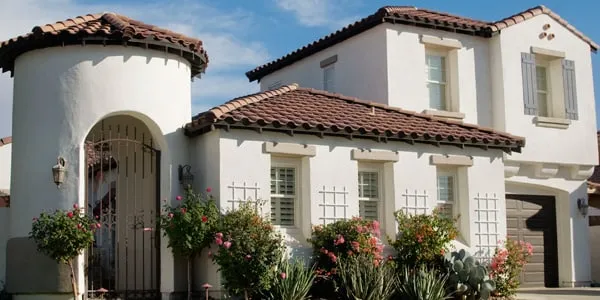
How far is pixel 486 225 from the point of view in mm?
18922

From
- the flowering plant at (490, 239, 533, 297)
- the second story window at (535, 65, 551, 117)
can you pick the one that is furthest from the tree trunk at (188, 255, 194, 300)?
the second story window at (535, 65, 551, 117)

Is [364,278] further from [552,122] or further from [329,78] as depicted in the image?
[552,122]

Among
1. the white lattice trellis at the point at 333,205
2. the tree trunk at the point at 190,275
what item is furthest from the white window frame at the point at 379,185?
the tree trunk at the point at 190,275

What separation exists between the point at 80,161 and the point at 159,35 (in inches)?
107

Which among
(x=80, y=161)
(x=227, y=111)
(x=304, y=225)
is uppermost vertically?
(x=227, y=111)

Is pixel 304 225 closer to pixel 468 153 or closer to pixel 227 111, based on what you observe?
pixel 227 111

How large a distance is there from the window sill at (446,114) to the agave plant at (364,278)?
615cm

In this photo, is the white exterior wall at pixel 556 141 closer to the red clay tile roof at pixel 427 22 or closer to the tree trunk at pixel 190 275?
the red clay tile roof at pixel 427 22

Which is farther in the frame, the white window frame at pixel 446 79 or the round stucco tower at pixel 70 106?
the white window frame at pixel 446 79

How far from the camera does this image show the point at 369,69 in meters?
21.2

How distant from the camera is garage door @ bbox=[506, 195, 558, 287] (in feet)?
72.1

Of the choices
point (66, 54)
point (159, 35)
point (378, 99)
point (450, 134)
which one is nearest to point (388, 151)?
point (450, 134)

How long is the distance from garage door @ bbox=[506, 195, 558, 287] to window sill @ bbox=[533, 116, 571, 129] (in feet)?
6.35

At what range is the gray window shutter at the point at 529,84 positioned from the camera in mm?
21969
